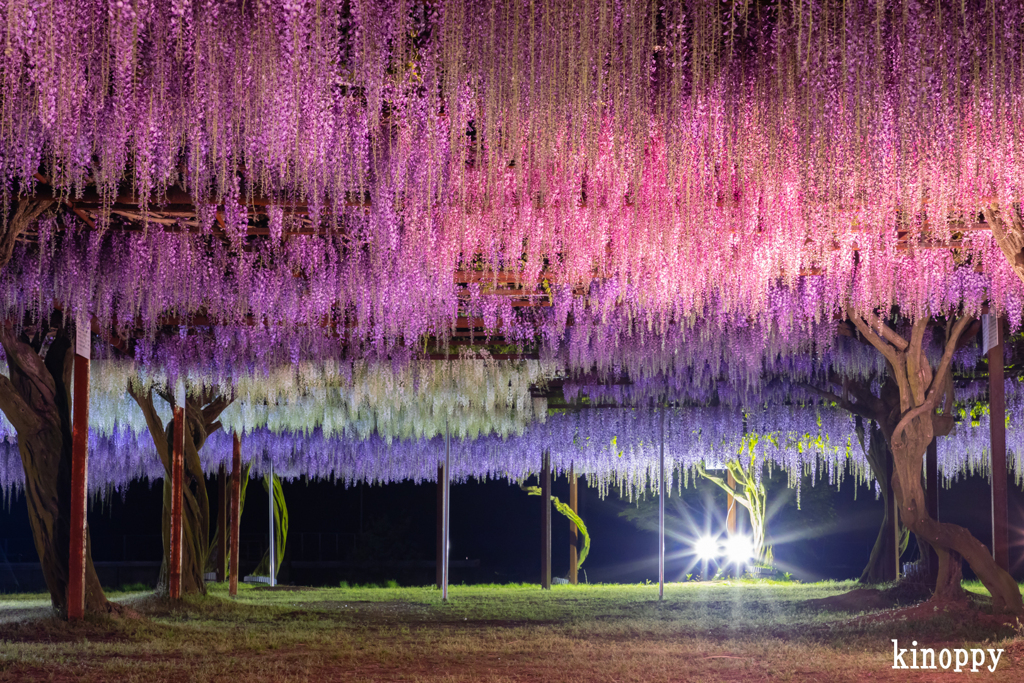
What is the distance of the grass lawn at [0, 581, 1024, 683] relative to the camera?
4801 mm

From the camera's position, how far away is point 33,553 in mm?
15133

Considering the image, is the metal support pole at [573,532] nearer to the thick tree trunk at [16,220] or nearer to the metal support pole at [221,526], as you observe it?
the metal support pole at [221,526]

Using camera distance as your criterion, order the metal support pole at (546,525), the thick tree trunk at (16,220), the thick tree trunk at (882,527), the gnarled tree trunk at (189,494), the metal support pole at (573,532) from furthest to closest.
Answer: the metal support pole at (573,532)
the metal support pole at (546,525)
the thick tree trunk at (882,527)
the gnarled tree trunk at (189,494)
the thick tree trunk at (16,220)

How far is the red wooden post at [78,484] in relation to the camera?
6.36 metres

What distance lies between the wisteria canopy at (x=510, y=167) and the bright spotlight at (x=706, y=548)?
18.3 feet

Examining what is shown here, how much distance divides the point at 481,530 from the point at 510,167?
492 inches

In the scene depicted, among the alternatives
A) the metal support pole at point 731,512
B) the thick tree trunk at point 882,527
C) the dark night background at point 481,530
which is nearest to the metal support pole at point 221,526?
the dark night background at point 481,530

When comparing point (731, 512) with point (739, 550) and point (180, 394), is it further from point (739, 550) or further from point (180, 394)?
point (180, 394)

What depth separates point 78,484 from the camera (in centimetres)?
639

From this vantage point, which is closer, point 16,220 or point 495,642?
point 16,220

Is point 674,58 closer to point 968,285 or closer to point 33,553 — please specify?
point 968,285

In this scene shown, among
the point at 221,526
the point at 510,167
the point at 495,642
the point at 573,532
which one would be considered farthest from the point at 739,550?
the point at 510,167

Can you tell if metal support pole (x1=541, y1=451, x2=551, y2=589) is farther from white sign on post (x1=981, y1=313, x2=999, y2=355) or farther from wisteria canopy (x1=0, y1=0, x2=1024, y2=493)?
white sign on post (x1=981, y1=313, x2=999, y2=355)

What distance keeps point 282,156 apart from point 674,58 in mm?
1706
